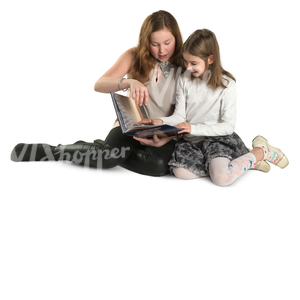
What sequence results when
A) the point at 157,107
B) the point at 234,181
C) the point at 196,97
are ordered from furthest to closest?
the point at 157,107
the point at 196,97
the point at 234,181

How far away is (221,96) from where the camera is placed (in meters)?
2.02

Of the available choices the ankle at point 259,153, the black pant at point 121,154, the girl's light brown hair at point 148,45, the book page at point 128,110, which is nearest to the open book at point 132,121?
the book page at point 128,110

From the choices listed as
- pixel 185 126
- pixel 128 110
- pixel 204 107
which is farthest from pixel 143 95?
pixel 204 107

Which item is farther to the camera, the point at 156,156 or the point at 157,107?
the point at 157,107

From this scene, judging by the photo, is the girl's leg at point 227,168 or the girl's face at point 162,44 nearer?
the girl's leg at point 227,168

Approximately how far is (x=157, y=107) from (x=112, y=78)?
1.09 ft

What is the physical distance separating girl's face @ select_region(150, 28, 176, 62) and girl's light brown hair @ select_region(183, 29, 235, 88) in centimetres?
11

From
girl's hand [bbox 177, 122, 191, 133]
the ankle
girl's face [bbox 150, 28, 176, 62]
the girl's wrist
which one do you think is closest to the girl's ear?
girl's face [bbox 150, 28, 176, 62]

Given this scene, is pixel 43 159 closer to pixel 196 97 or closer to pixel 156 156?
pixel 156 156

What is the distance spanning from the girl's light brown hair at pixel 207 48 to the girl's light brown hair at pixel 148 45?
0.48 feet

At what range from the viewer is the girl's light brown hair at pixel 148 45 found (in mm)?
2004

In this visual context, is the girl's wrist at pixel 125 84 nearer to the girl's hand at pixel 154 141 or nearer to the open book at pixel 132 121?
the open book at pixel 132 121

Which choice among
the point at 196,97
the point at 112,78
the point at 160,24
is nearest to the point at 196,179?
the point at 196,97

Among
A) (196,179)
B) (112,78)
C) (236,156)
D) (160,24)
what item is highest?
(160,24)
